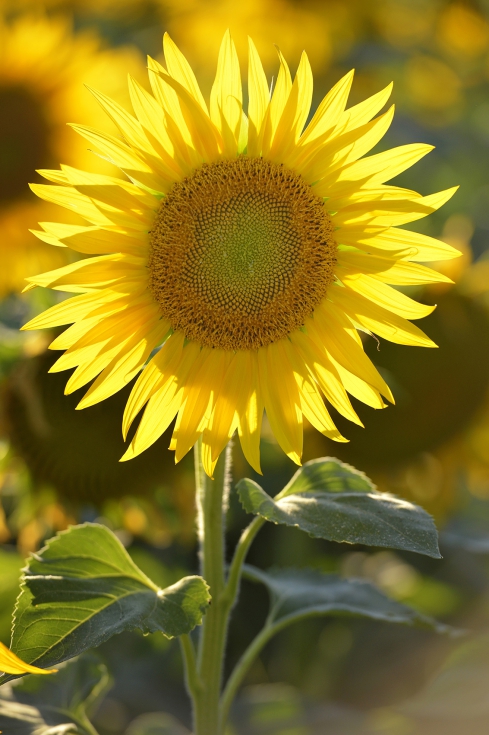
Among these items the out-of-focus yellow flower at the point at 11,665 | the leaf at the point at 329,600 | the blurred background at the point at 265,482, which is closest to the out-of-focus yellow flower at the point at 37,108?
the blurred background at the point at 265,482

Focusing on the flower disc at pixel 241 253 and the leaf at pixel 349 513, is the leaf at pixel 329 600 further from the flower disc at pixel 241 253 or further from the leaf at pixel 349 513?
the flower disc at pixel 241 253

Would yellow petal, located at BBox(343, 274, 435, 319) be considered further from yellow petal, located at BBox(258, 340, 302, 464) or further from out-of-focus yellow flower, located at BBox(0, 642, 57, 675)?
out-of-focus yellow flower, located at BBox(0, 642, 57, 675)

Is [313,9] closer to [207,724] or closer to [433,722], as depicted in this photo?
[433,722]

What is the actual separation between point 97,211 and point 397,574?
159 cm

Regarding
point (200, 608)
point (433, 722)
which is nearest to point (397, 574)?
point (433, 722)

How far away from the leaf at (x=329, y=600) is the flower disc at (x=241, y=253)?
418 mm

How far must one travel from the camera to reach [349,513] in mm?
967

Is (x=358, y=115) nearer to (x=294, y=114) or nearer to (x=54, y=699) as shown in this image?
(x=294, y=114)

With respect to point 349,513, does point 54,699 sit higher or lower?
lower

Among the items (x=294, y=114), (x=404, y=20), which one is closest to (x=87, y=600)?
(x=294, y=114)

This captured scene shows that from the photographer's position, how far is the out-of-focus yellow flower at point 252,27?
2781mm

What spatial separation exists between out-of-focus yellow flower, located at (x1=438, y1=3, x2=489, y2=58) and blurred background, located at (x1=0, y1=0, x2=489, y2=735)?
0.51 metres

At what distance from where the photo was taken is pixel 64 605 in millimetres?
974

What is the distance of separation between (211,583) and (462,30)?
2.45 meters
